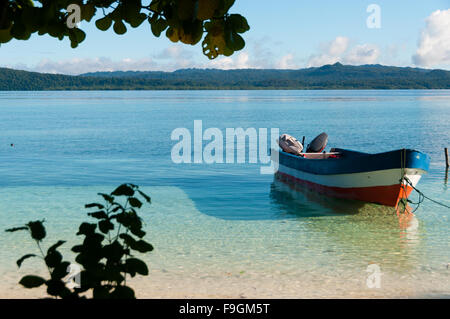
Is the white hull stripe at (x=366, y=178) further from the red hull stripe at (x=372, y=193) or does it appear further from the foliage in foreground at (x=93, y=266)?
the foliage in foreground at (x=93, y=266)

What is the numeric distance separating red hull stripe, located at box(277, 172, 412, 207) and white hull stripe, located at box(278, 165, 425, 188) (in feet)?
0.42

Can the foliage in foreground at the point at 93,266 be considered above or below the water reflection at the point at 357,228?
above

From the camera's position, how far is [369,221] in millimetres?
13945

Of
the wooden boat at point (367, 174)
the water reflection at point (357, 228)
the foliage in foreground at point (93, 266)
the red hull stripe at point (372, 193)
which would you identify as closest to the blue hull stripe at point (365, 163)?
the wooden boat at point (367, 174)

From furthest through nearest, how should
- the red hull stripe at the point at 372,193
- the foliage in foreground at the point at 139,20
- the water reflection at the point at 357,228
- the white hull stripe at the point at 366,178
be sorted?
the red hull stripe at the point at 372,193, the white hull stripe at the point at 366,178, the water reflection at the point at 357,228, the foliage in foreground at the point at 139,20

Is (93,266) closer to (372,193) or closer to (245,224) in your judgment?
(245,224)

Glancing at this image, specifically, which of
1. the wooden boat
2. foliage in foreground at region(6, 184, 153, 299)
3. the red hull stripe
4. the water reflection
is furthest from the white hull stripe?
foliage in foreground at region(6, 184, 153, 299)

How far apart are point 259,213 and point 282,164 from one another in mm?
4791

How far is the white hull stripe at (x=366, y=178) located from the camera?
14.1 meters

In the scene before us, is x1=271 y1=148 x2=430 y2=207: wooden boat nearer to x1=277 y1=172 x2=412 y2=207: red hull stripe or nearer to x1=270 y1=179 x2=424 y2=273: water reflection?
x1=277 y1=172 x2=412 y2=207: red hull stripe

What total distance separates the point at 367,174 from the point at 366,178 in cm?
19

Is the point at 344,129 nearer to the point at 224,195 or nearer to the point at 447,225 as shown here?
the point at 224,195

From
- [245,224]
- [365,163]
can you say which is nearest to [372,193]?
[365,163]
